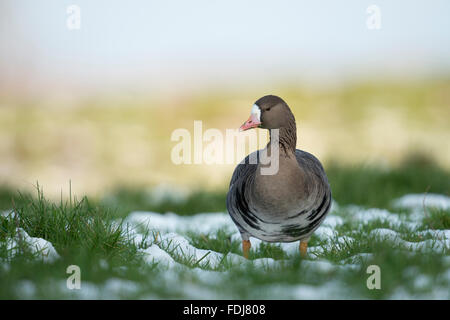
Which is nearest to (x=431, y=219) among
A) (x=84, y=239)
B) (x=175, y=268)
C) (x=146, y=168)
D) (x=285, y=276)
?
(x=285, y=276)

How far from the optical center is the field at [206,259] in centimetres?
335

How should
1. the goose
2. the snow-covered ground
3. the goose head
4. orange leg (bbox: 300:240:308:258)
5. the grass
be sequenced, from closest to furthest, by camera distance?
1. the snow-covered ground
2. the goose
3. the goose head
4. orange leg (bbox: 300:240:308:258)
5. the grass

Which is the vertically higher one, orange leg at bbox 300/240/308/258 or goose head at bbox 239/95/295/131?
goose head at bbox 239/95/295/131

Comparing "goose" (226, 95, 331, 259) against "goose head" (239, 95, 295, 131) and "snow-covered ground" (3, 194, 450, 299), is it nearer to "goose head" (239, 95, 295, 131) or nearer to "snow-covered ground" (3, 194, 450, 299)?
"goose head" (239, 95, 295, 131)

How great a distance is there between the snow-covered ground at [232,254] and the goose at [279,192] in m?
0.28

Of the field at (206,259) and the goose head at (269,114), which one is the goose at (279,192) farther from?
the field at (206,259)

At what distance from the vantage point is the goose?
4176 mm

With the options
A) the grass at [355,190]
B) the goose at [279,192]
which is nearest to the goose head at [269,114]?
the goose at [279,192]

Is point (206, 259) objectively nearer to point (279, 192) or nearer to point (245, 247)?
point (245, 247)

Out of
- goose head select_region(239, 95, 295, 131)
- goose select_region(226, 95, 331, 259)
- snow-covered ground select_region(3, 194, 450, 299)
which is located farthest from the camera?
goose head select_region(239, 95, 295, 131)

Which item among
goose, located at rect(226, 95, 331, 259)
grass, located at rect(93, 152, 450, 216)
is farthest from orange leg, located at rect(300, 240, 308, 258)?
grass, located at rect(93, 152, 450, 216)

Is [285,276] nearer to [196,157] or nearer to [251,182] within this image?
[251,182]

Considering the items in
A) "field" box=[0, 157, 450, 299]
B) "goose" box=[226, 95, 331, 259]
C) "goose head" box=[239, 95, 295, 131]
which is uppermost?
"goose head" box=[239, 95, 295, 131]

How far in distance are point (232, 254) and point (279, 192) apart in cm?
86
